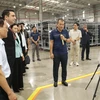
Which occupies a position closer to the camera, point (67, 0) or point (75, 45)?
point (75, 45)

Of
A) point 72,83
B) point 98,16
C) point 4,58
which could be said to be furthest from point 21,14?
point 4,58

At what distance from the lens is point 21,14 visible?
86.4 feet

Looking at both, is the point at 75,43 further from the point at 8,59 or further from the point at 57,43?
the point at 8,59

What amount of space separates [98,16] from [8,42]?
22.7 m

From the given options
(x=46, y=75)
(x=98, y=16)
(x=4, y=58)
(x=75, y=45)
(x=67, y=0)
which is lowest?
(x=46, y=75)

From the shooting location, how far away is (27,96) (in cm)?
367

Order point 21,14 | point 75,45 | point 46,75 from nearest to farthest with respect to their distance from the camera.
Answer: point 46,75 → point 75,45 → point 21,14

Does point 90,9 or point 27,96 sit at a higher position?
point 90,9

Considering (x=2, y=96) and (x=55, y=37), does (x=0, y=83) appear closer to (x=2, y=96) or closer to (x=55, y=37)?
(x=2, y=96)

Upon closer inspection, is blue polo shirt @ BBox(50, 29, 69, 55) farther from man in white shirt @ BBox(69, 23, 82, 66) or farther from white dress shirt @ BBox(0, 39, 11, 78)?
white dress shirt @ BBox(0, 39, 11, 78)

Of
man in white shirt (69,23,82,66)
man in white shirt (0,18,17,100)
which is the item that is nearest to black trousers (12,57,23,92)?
man in white shirt (0,18,17,100)

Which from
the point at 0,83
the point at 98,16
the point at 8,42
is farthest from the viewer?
the point at 98,16

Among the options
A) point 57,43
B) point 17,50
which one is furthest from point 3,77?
point 57,43

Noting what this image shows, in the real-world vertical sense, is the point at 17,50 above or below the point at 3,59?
below
